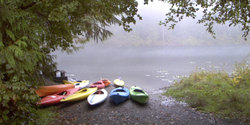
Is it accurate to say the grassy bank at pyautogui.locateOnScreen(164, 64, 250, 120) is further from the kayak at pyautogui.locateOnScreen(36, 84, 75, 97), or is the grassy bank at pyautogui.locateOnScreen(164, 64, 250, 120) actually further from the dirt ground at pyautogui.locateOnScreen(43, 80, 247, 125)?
the kayak at pyautogui.locateOnScreen(36, 84, 75, 97)

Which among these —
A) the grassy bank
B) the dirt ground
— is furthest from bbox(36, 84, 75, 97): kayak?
the grassy bank

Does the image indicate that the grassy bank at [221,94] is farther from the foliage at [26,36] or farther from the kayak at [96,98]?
the foliage at [26,36]

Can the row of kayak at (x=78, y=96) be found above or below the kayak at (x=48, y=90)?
below

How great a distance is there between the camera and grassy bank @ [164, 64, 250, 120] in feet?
16.4

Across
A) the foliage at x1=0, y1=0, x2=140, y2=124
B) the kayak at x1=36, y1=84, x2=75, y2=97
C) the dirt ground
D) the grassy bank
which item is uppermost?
the foliage at x1=0, y1=0, x2=140, y2=124

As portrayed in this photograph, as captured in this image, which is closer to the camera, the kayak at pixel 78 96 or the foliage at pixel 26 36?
the foliage at pixel 26 36

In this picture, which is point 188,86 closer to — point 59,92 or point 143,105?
point 143,105

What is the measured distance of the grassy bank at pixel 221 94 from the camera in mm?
5012

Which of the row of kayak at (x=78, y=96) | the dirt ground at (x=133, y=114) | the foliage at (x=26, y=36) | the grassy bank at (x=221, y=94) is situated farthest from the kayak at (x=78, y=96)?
the grassy bank at (x=221, y=94)

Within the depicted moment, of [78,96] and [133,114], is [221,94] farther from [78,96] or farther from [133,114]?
[78,96]

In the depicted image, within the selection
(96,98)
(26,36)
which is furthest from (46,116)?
(26,36)

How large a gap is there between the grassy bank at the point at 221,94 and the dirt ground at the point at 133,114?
1.19 feet

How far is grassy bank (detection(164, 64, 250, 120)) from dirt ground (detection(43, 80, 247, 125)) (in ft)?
1.19

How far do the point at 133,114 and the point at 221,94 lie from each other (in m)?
3.04
